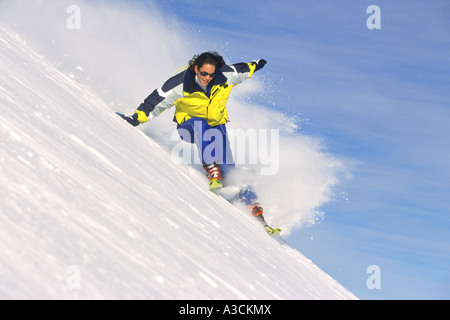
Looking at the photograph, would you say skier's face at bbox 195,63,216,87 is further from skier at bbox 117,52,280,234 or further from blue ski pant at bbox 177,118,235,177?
blue ski pant at bbox 177,118,235,177

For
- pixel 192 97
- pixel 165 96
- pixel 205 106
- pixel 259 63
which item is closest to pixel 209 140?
pixel 205 106

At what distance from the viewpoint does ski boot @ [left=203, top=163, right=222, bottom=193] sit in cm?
574

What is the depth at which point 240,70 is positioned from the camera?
6281mm

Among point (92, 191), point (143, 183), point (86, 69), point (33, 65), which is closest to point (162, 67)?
point (86, 69)

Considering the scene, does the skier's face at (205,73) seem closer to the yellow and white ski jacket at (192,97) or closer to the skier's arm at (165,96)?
the yellow and white ski jacket at (192,97)

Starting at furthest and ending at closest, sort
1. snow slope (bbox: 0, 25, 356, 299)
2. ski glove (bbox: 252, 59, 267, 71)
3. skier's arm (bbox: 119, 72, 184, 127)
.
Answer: ski glove (bbox: 252, 59, 267, 71) < skier's arm (bbox: 119, 72, 184, 127) < snow slope (bbox: 0, 25, 356, 299)

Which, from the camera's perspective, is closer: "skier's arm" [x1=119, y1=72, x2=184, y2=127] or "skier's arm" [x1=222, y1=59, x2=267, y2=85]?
"skier's arm" [x1=119, y1=72, x2=184, y2=127]

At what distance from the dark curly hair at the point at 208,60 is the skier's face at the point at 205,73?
38mm

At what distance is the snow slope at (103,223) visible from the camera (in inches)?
82.6

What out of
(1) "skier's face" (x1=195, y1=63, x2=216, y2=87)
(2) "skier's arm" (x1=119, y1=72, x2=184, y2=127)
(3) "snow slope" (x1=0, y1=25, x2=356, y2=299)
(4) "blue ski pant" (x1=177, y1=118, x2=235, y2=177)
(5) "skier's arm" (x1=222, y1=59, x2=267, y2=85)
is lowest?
(3) "snow slope" (x1=0, y1=25, x2=356, y2=299)

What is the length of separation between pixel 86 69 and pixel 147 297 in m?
7.35

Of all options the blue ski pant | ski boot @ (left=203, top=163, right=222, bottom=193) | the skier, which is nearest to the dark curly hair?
the skier

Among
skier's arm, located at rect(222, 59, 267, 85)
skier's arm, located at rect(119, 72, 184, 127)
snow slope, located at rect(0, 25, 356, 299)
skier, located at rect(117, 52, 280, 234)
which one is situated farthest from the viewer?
skier's arm, located at rect(222, 59, 267, 85)
